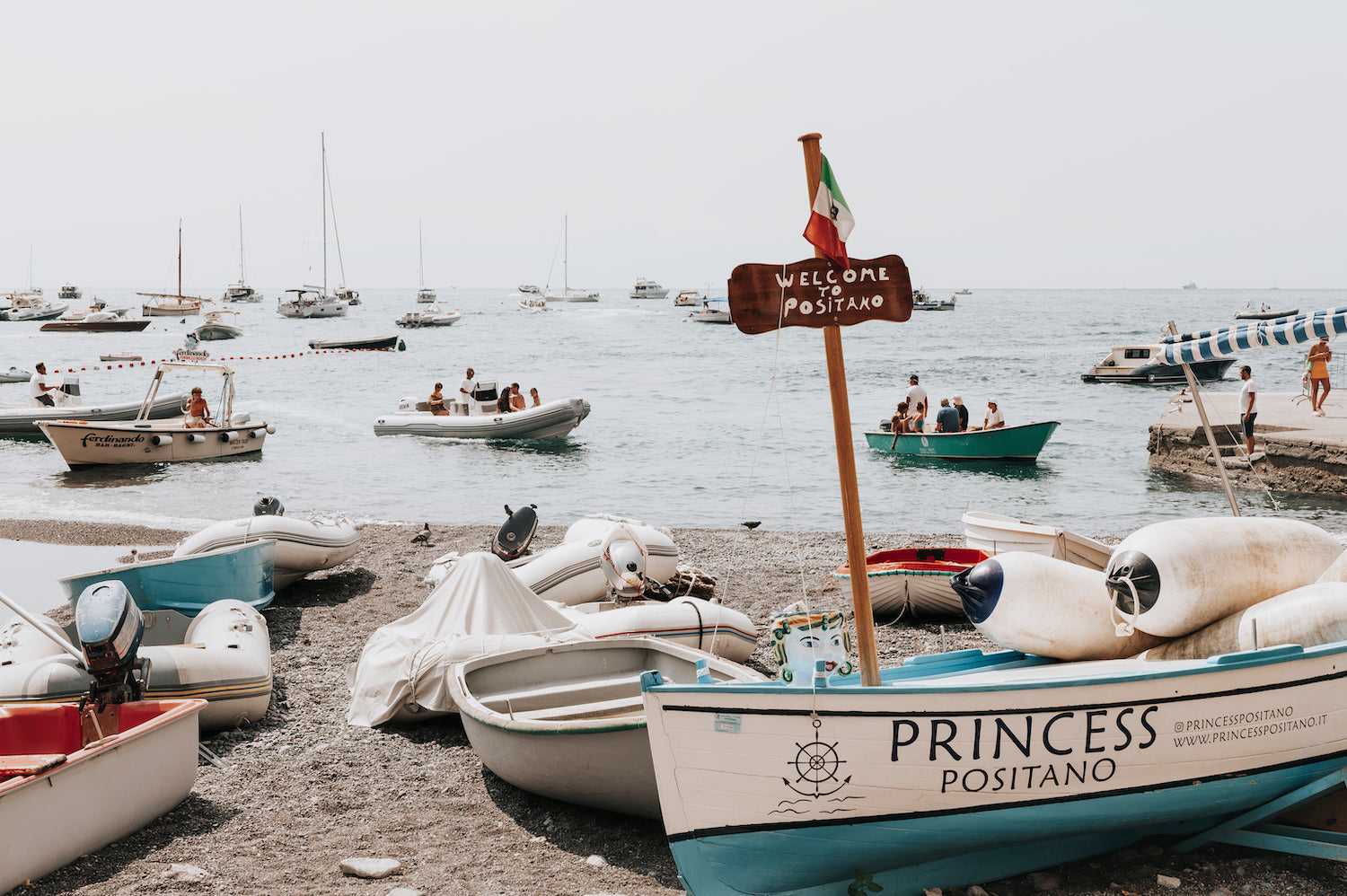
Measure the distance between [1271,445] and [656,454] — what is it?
47.1ft

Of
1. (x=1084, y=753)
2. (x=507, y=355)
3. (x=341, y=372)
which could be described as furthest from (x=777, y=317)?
(x=507, y=355)

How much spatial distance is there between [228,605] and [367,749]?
95.6 inches

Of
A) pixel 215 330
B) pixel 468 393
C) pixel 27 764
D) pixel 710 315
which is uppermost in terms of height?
pixel 710 315

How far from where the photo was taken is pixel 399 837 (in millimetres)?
5547

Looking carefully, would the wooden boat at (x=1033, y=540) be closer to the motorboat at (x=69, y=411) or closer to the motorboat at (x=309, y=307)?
the motorboat at (x=69, y=411)

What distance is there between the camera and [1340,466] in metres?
17.4

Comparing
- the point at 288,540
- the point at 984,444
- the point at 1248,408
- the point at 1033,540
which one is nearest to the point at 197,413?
the point at 288,540

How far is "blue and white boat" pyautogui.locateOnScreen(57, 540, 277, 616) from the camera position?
8734 millimetres

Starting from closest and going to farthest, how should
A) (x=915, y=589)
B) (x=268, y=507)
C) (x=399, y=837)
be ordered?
1. (x=399, y=837)
2. (x=915, y=589)
3. (x=268, y=507)

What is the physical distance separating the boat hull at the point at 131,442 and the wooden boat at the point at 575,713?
18.2 metres

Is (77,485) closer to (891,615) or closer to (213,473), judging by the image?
(213,473)

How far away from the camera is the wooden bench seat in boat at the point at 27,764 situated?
16.0 ft

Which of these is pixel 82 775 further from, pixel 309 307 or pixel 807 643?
pixel 309 307

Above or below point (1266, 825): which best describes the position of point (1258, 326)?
above
